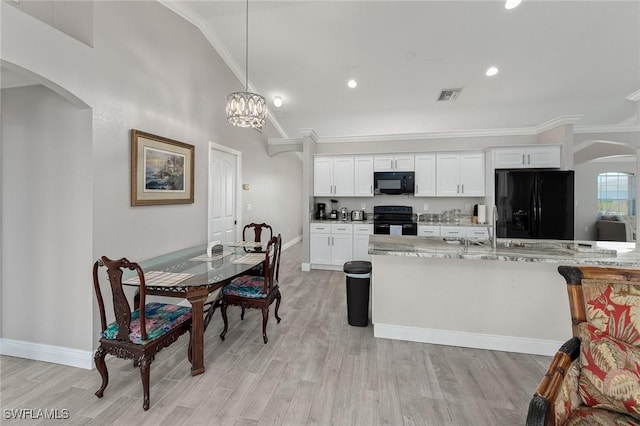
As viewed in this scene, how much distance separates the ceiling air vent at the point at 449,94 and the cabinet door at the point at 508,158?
3.86ft

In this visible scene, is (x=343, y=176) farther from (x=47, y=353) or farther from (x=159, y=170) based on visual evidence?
(x=47, y=353)

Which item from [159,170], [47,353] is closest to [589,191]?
[159,170]

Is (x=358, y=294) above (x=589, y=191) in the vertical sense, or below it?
below

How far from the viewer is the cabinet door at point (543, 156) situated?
438 cm

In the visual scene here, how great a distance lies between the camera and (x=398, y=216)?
5.29 m

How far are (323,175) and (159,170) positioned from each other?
3.08 metres

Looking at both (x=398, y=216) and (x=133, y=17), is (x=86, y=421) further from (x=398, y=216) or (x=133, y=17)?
(x=398, y=216)

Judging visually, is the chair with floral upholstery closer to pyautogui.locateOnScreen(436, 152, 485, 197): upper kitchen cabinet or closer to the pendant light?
the pendant light

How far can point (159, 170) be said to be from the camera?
2.98m

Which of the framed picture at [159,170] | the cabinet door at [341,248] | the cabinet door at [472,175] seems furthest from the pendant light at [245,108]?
the cabinet door at [472,175]

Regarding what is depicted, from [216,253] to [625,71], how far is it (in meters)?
6.40

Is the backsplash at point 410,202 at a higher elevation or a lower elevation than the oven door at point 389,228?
higher

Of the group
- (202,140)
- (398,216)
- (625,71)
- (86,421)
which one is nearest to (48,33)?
(202,140)

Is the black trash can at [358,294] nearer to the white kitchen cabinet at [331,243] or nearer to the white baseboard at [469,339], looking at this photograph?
the white baseboard at [469,339]
